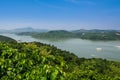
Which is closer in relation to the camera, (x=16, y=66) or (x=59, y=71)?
(x=59, y=71)

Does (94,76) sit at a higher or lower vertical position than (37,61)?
lower

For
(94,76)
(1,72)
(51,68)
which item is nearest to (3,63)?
(1,72)

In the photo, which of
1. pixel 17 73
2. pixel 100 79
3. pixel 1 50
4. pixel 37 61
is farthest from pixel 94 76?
pixel 17 73

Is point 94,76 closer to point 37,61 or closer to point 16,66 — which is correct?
point 37,61

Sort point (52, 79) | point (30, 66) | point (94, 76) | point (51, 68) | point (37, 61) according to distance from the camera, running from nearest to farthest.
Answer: point (52, 79) < point (51, 68) < point (30, 66) < point (37, 61) < point (94, 76)

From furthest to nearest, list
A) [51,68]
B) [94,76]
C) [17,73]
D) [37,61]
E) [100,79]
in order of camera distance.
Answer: [94,76], [100,79], [37,61], [17,73], [51,68]

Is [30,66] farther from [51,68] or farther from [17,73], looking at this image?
[51,68]

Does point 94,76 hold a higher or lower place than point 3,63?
lower

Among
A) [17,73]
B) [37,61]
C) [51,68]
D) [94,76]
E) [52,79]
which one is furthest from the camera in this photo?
[94,76]

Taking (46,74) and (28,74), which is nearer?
(46,74)
